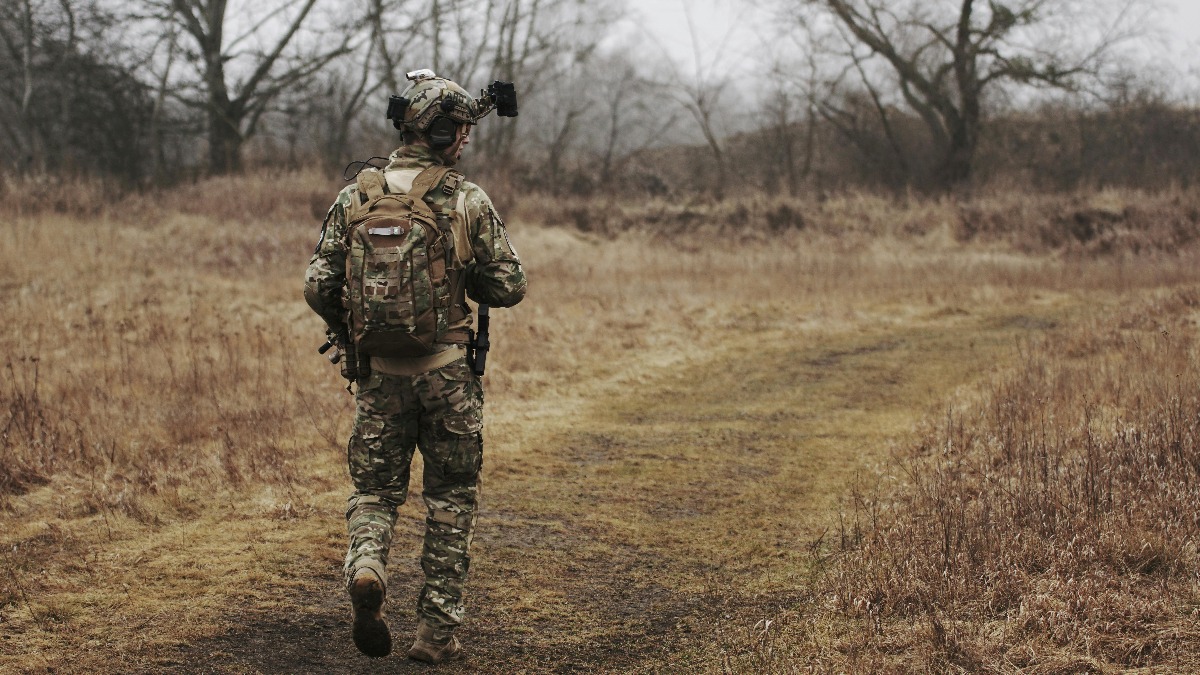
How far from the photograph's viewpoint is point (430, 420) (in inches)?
153

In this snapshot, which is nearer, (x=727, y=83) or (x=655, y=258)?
(x=655, y=258)

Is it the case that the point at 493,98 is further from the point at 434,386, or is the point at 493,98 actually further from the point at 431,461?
the point at 431,461

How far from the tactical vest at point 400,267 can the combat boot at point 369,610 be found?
2.63ft

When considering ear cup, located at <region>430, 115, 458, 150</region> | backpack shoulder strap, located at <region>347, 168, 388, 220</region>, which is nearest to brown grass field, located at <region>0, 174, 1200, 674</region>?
backpack shoulder strap, located at <region>347, 168, 388, 220</region>

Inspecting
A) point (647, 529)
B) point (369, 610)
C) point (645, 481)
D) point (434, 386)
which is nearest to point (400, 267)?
point (434, 386)

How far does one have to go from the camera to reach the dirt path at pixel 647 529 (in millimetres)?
3980

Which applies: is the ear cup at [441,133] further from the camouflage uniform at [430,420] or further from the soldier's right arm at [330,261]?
the soldier's right arm at [330,261]

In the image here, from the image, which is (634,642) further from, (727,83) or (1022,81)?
(727,83)

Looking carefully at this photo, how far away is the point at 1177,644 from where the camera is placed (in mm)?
3412

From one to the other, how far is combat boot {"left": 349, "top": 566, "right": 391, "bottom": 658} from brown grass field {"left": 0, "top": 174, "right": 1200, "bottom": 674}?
0.36 meters

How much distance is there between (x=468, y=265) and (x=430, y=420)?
1.96ft

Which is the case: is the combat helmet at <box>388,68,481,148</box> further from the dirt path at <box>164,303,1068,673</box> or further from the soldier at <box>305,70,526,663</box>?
the dirt path at <box>164,303,1068,673</box>

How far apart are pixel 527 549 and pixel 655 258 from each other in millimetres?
14474

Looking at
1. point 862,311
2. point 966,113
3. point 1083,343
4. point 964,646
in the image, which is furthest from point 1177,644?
point 966,113
